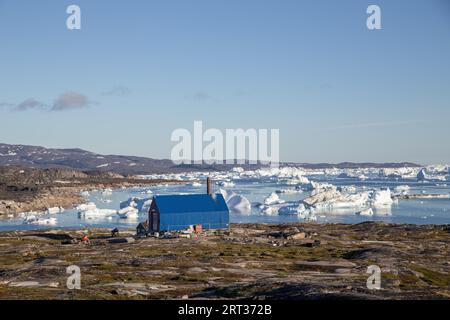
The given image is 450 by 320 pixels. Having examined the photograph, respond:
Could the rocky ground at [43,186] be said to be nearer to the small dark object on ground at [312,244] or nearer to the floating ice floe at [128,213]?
the floating ice floe at [128,213]

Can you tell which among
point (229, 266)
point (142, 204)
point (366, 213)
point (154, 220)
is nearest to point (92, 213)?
point (142, 204)

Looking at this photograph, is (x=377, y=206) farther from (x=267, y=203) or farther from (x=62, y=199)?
(x=62, y=199)

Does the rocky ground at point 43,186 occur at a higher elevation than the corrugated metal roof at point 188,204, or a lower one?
lower

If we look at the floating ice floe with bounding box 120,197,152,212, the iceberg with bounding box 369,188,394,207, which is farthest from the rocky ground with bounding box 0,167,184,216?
the iceberg with bounding box 369,188,394,207

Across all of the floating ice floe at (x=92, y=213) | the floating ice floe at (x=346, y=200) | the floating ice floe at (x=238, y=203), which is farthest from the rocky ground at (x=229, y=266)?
the floating ice floe at (x=346, y=200)
